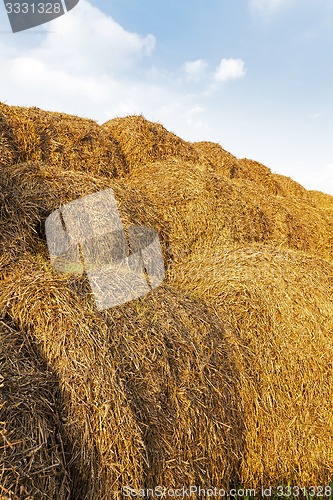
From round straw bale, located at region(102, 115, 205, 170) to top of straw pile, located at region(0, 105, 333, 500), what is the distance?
1.97 ft

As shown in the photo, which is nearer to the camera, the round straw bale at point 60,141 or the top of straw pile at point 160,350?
the top of straw pile at point 160,350

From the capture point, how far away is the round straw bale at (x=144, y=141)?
5770mm

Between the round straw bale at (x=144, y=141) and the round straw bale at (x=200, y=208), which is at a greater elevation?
the round straw bale at (x=144, y=141)

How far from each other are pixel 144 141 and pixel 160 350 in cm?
374

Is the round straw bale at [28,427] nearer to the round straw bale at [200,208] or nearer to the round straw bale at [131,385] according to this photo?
the round straw bale at [131,385]

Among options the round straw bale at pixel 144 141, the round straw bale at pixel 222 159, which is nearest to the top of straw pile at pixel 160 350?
the round straw bale at pixel 144 141

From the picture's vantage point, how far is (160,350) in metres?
2.64

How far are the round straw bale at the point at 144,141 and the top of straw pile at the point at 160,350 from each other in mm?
600

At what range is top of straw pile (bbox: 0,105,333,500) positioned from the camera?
7.25 feet

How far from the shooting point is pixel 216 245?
15.5 ft

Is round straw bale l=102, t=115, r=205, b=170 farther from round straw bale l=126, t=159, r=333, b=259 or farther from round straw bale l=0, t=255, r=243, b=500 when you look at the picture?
round straw bale l=0, t=255, r=243, b=500

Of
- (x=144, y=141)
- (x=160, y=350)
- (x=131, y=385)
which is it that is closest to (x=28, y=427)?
(x=131, y=385)

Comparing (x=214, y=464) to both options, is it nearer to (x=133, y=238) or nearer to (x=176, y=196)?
(x=133, y=238)

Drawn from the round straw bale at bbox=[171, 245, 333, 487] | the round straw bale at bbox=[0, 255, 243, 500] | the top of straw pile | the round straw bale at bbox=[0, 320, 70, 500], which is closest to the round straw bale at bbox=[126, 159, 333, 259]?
the top of straw pile
